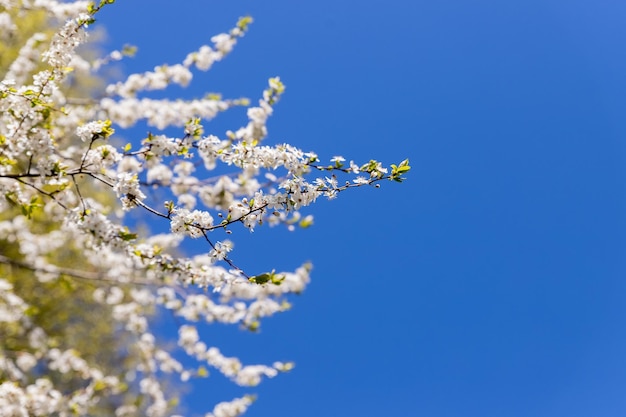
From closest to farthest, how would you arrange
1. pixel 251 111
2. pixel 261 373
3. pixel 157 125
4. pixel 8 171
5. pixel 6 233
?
pixel 8 171
pixel 251 111
pixel 157 125
pixel 261 373
pixel 6 233

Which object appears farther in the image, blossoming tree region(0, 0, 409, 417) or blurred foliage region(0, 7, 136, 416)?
blurred foliage region(0, 7, 136, 416)

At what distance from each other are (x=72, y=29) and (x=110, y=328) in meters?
12.4

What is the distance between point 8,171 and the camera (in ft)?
12.6

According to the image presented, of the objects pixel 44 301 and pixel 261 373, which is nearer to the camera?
pixel 261 373

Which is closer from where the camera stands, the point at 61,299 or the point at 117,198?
the point at 117,198

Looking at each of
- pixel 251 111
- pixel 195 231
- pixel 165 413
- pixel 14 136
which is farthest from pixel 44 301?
pixel 195 231

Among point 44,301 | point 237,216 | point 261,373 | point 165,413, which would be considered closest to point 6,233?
point 44,301

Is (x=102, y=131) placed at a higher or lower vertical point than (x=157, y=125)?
lower

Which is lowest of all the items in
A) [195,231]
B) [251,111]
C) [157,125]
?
[195,231]

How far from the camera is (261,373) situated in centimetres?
732

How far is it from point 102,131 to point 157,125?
3.28 metres

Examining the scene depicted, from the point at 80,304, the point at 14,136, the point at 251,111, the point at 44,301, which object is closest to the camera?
the point at 14,136

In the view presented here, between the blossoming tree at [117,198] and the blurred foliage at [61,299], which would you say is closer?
the blossoming tree at [117,198]

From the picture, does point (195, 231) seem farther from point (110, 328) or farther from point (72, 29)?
point (110, 328)
